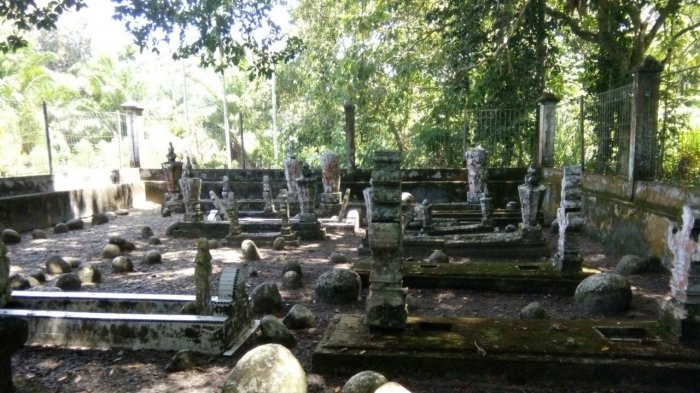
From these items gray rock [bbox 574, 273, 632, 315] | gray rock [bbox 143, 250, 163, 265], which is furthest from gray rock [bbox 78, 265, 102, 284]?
gray rock [bbox 574, 273, 632, 315]

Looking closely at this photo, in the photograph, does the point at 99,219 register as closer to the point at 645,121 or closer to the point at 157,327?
the point at 157,327

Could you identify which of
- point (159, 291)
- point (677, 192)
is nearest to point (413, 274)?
point (159, 291)

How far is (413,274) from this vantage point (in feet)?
21.3

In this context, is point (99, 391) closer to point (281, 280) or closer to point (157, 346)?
point (157, 346)

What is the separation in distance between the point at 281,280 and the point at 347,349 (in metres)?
3.08

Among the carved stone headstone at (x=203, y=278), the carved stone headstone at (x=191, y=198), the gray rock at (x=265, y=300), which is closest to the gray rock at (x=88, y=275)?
the gray rock at (x=265, y=300)

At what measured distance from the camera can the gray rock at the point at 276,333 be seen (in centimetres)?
446

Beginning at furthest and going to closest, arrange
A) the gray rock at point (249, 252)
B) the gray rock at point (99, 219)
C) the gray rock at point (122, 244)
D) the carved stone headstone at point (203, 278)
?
the gray rock at point (99, 219), the gray rock at point (122, 244), the gray rock at point (249, 252), the carved stone headstone at point (203, 278)

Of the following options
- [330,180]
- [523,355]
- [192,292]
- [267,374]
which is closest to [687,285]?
[523,355]

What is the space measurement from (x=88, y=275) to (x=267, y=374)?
15.6ft

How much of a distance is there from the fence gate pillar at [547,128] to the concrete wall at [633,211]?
2536 millimetres

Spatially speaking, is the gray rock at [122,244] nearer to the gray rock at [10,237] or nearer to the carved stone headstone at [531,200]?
the gray rock at [10,237]

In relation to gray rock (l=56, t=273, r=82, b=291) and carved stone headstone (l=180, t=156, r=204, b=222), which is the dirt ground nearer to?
gray rock (l=56, t=273, r=82, b=291)

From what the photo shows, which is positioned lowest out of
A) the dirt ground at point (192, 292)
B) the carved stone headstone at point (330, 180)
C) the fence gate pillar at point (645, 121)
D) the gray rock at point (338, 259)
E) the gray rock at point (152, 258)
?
the dirt ground at point (192, 292)
